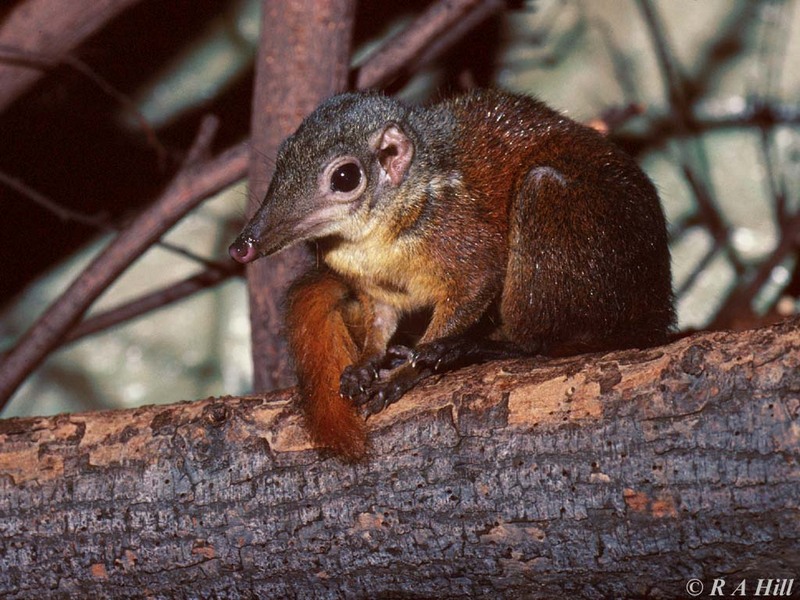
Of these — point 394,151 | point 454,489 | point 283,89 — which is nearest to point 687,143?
point 283,89

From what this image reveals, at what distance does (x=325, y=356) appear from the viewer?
2979 millimetres

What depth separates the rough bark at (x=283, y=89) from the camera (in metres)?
3.63

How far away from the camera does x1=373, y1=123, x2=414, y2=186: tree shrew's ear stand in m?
3.07

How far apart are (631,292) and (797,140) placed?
3.18m

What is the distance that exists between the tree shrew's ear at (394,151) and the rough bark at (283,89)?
27.5 inches

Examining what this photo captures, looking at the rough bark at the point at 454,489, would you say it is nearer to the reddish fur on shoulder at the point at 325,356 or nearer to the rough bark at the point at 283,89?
the reddish fur on shoulder at the point at 325,356

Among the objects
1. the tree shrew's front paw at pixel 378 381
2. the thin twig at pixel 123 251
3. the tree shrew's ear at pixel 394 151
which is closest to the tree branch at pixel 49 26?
the thin twig at pixel 123 251

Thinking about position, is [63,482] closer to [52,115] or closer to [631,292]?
[631,292]

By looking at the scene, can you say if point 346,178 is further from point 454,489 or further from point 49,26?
point 49,26

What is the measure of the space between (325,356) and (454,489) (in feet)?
2.32

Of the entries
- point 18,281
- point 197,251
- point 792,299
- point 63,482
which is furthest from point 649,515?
point 18,281

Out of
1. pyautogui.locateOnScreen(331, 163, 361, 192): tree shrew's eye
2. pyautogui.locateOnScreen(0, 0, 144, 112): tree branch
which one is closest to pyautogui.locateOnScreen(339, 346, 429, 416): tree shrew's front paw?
pyautogui.locateOnScreen(331, 163, 361, 192): tree shrew's eye

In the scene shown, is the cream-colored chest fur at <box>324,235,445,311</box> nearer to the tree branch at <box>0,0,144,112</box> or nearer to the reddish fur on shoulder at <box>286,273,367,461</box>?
the reddish fur on shoulder at <box>286,273,367,461</box>

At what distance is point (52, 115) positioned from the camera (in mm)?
5258
